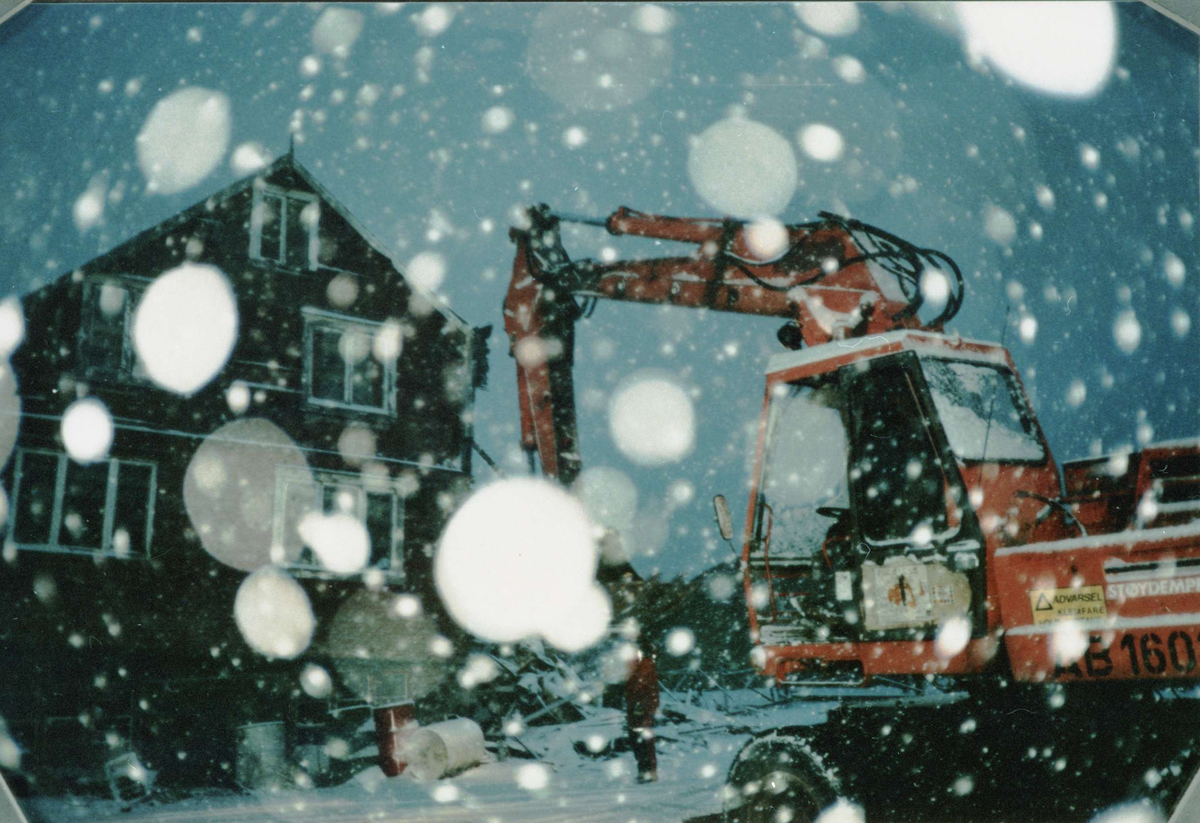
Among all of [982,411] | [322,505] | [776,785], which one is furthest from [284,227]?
[776,785]

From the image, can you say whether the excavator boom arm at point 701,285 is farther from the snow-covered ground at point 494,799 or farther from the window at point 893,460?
the snow-covered ground at point 494,799

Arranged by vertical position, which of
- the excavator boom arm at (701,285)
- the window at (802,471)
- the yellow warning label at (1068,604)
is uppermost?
the excavator boom arm at (701,285)

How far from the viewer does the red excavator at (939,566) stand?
361 centimetres

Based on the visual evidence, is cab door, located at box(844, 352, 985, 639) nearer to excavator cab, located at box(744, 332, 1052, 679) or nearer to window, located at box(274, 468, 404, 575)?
excavator cab, located at box(744, 332, 1052, 679)

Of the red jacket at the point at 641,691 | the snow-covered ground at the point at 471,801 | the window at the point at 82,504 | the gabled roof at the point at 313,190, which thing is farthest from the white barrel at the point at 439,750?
the gabled roof at the point at 313,190

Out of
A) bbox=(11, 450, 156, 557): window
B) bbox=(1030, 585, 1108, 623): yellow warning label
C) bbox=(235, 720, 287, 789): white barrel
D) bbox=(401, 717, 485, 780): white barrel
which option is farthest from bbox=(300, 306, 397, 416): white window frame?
bbox=(1030, 585, 1108, 623): yellow warning label

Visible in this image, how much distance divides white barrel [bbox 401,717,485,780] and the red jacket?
2100mm

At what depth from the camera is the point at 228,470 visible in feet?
40.6

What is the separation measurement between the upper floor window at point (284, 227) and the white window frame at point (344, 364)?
953mm

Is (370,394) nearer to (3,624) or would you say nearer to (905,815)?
(3,624)

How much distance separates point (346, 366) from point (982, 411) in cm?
1137

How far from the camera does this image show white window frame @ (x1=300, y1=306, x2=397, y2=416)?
1357 cm

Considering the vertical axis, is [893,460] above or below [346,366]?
below

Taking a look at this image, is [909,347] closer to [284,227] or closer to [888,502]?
[888,502]
